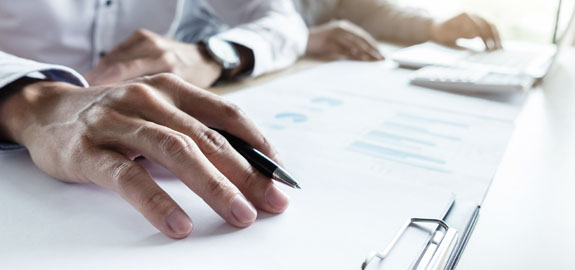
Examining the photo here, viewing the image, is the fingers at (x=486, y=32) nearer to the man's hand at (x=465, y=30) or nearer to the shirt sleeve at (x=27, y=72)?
the man's hand at (x=465, y=30)

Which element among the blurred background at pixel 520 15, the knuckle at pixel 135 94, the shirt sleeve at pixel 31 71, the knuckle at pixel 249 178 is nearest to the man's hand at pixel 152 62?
the shirt sleeve at pixel 31 71

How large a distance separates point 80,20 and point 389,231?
0.66 m

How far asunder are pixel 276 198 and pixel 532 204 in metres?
0.22

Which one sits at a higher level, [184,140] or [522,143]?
[522,143]

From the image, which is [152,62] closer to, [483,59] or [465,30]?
[483,59]

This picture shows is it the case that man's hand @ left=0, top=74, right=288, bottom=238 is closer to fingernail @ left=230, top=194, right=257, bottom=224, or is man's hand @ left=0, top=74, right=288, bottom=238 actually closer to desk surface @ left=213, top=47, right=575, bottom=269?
fingernail @ left=230, top=194, right=257, bottom=224

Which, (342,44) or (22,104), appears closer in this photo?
(22,104)

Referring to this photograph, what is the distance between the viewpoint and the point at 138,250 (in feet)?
0.99

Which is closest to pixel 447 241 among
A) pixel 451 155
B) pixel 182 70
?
pixel 451 155

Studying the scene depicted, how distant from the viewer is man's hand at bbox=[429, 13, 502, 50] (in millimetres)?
1106

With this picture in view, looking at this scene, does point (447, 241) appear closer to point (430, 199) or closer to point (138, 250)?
point (430, 199)

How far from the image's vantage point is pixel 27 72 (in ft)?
1.55

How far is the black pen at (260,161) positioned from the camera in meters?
0.37

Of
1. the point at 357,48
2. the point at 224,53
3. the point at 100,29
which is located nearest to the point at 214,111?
the point at 224,53
